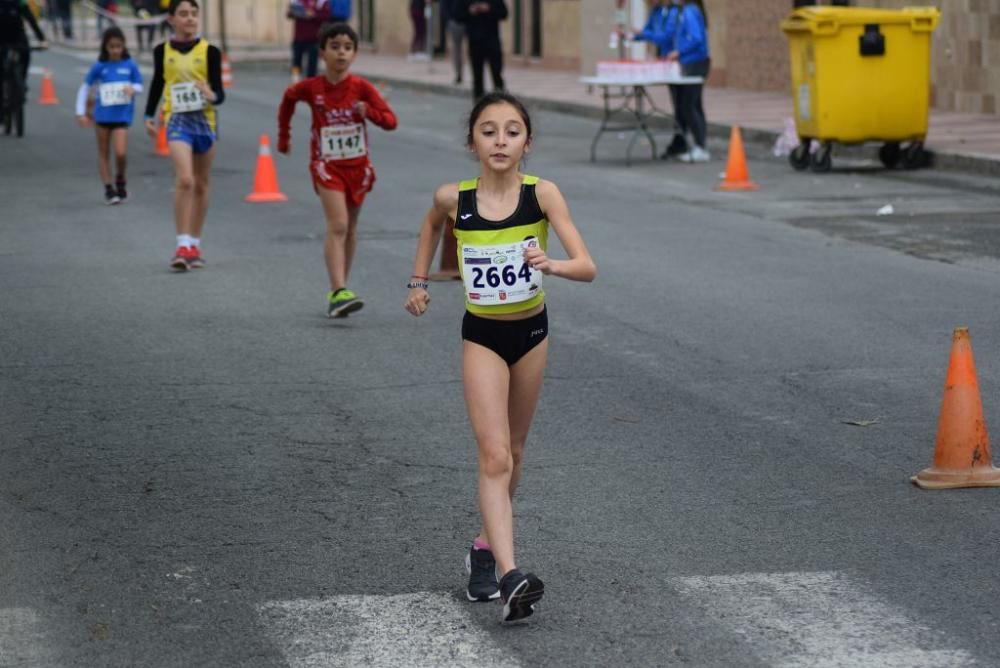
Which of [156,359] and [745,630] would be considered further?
[156,359]

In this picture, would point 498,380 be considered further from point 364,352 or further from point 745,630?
point 364,352

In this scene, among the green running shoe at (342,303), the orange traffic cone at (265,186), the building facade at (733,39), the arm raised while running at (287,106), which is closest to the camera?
the green running shoe at (342,303)

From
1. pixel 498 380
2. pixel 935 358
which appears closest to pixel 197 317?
pixel 935 358

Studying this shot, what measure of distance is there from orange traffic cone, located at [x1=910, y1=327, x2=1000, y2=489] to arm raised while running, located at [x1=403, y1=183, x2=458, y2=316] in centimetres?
215

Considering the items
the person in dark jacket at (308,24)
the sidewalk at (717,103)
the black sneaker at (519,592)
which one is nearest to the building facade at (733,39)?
the sidewalk at (717,103)

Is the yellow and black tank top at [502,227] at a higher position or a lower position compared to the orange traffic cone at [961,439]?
higher

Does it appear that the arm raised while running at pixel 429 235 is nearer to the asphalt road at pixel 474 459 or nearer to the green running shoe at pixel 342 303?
the asphalt road at pixel 474 459

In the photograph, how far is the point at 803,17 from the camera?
19375 mm

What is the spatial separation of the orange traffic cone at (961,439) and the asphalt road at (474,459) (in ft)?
0.28

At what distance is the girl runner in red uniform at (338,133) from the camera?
35.2 ft

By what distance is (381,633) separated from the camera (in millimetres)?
5254

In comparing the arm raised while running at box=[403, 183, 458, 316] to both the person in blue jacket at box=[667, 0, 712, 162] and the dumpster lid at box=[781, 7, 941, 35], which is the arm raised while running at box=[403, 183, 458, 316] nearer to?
the dumpster lid at box=[781, 7, 941, 35]

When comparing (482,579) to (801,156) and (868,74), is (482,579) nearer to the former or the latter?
(868,74)

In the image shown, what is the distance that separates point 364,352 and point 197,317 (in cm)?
148
